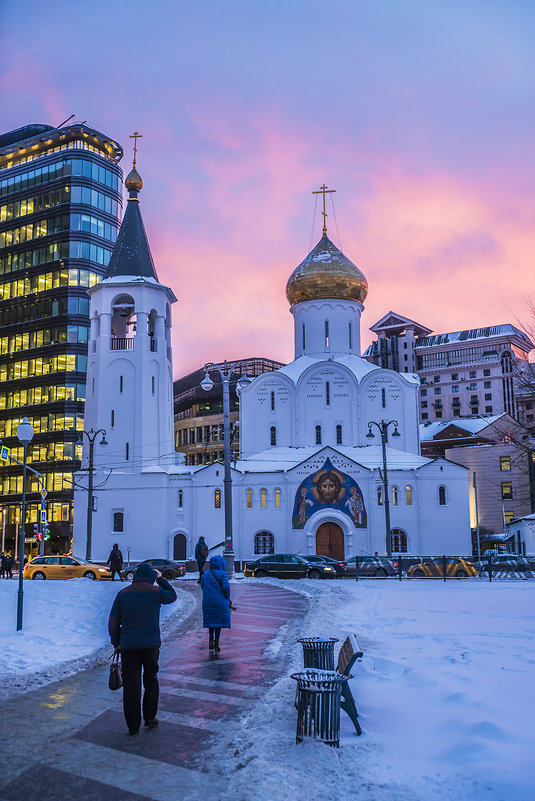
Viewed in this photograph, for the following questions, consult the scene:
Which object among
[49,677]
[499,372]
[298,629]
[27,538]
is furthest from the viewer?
[499,372]

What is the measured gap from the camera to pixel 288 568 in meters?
33.2

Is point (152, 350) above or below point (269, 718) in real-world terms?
above

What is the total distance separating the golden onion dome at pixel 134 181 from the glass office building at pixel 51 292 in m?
19.0

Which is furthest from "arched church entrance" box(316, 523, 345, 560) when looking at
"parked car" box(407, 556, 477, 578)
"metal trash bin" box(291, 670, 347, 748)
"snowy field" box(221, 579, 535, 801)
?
"metal trash bin" box(291, 670, 347, 748)

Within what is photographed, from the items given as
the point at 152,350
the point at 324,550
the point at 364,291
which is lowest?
the point at 324,550

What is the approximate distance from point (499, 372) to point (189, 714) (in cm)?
10286

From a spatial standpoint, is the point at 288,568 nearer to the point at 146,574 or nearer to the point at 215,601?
the point at 215,601

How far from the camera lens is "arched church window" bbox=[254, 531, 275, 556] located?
45.3m

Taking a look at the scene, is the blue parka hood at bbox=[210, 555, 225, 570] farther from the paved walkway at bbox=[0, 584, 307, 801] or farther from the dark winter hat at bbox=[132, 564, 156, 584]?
the dark winter hat at bbox=[132, 564, 156, 584]

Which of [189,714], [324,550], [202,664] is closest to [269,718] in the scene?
[189,714]

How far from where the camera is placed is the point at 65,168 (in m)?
73.5

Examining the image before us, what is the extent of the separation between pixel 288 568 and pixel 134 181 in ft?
108

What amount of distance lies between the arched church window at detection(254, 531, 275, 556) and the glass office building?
2729 centimetres

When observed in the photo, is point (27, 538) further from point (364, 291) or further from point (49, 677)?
point (49, 677)
